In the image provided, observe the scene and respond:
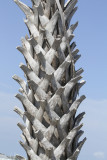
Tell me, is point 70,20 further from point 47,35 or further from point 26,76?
point 26,76

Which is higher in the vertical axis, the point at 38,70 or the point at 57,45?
the point at 57,45

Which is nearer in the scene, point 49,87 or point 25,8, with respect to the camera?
point 49,87

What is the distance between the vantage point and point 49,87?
8.92ft

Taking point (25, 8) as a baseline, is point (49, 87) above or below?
below

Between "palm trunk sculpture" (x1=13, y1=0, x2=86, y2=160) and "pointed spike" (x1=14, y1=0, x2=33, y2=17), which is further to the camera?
"pointed spike" (x1=14, y1=0, x2=33, y2=17)

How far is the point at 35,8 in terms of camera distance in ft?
9.86

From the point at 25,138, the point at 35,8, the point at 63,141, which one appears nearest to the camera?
the point at 63,141

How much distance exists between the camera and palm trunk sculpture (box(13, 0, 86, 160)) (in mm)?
2590

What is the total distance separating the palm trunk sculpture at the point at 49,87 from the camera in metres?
2.59

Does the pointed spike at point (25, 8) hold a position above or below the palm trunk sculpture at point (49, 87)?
above

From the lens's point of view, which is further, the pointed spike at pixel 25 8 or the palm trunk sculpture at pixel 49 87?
the pointed spike at pixel 25 8

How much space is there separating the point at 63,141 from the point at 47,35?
1052 mm

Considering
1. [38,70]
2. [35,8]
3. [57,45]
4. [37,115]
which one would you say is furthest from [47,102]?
[35,8]

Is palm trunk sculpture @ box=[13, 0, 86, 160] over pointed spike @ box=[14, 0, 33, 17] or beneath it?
beneath
